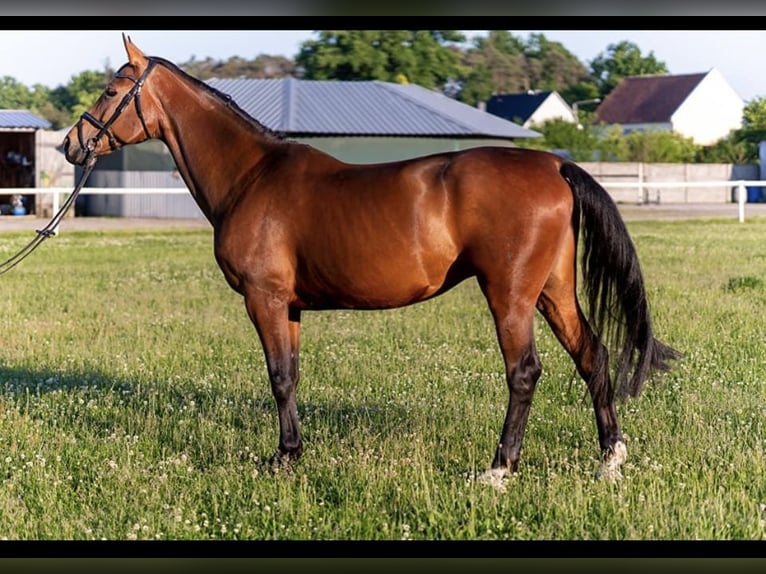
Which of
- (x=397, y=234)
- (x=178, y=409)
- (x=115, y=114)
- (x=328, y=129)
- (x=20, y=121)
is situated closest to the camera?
(x=397, y=234)

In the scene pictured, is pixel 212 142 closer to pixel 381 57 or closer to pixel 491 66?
pixel 381 57

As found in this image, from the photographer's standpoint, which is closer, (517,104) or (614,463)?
(614,463)

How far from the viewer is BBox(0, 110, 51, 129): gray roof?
3212 centimetres

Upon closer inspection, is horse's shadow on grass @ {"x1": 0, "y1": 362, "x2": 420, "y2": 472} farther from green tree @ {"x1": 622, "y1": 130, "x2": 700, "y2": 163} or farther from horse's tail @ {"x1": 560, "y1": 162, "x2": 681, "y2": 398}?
green tree @ {"x1": 622, "y1": 130, "x2": 700, "y2": 163}

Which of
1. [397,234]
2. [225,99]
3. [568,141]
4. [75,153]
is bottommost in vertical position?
[397,234]

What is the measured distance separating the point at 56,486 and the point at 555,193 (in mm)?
3143

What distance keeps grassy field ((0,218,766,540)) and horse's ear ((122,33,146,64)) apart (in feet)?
7.59

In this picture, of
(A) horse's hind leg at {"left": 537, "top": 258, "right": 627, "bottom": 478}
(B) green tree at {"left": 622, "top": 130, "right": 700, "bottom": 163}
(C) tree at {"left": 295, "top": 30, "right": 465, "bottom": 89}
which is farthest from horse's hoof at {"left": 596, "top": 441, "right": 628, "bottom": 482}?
(B) green tree at {"left": 622, "top": 130, "right": 700, "bottom": 163}

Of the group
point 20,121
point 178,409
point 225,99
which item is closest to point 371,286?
point 225,99

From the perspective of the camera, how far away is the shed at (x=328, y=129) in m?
36.6

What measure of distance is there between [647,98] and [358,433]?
5428 cm

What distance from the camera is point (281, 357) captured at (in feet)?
20.3

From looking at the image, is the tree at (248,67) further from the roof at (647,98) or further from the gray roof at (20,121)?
the gray roof at (20,121)
